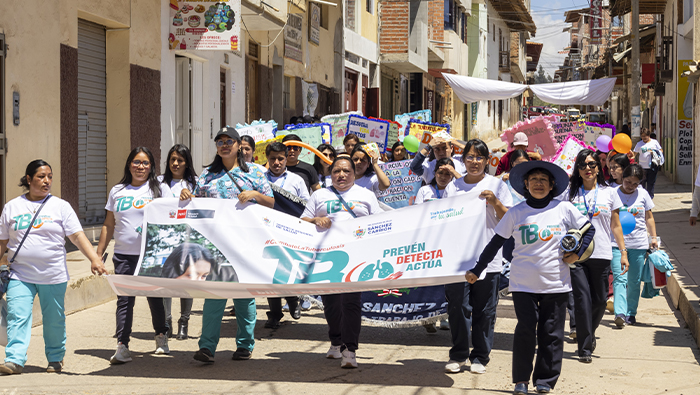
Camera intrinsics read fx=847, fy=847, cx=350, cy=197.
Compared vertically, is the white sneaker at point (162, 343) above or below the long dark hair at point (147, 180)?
below

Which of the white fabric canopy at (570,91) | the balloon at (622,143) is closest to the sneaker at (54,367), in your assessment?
the balloon at (622,143)

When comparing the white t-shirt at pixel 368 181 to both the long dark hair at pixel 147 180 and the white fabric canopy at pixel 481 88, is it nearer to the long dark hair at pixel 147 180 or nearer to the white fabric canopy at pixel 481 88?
the long dark hair at pixel 147 180

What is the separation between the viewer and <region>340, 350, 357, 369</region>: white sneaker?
259 inches

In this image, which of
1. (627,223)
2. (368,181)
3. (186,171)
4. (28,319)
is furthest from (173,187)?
(627,223)

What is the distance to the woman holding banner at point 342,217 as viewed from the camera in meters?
6.61

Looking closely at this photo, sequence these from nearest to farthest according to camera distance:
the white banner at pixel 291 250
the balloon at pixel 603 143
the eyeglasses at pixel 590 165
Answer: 1. the white banner at pixel 291 250
2. the eyeglasses at pixel 590 165
3. the balloon at pixel 603 143

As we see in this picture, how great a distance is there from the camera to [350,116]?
1454 cm

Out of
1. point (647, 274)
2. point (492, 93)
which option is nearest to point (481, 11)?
point (492, 93)

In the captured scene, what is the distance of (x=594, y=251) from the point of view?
721 cm

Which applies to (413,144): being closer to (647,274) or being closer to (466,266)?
(647,274)

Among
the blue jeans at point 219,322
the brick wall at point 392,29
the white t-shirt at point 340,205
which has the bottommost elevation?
the blue jeans at point 219,322

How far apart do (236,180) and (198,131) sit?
9.93m

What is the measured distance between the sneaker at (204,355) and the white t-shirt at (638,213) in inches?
173

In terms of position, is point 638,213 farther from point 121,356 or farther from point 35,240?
point 35,240
